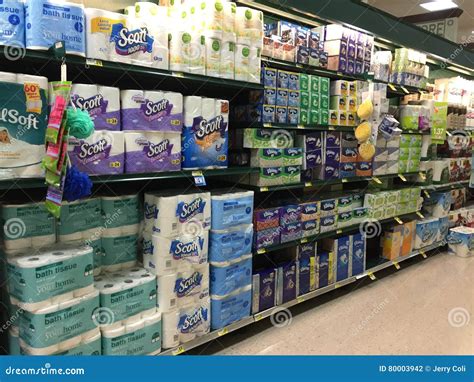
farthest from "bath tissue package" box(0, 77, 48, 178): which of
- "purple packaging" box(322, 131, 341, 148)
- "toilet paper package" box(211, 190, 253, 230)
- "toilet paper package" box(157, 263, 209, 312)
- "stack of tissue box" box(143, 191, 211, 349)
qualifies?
"purple packaging" box(322, 131, 341, 148)

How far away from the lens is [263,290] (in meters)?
3.26

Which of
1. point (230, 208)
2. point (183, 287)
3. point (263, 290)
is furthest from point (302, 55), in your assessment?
point (183, 287)

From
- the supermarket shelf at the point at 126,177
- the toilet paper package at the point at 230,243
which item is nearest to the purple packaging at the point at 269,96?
the supermarket shelf at the point at 126,177

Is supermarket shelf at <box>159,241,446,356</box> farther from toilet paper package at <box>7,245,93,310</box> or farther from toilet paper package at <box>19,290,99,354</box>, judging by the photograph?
toilet paper package at <box>7,245,93,310</box>

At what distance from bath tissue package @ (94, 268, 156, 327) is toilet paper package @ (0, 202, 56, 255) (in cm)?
42

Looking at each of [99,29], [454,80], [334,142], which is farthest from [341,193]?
[454,80]

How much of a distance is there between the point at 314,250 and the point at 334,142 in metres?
1.00

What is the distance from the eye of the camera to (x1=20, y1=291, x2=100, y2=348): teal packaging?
79.3 inches

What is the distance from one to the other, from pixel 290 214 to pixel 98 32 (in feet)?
6.58

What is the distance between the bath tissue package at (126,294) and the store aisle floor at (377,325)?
72 centimetres

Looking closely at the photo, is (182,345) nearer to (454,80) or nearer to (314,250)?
(314,250)

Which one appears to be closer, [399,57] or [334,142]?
[334,142]

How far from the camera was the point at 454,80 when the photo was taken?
603cm

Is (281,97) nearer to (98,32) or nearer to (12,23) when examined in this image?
(98,32)
